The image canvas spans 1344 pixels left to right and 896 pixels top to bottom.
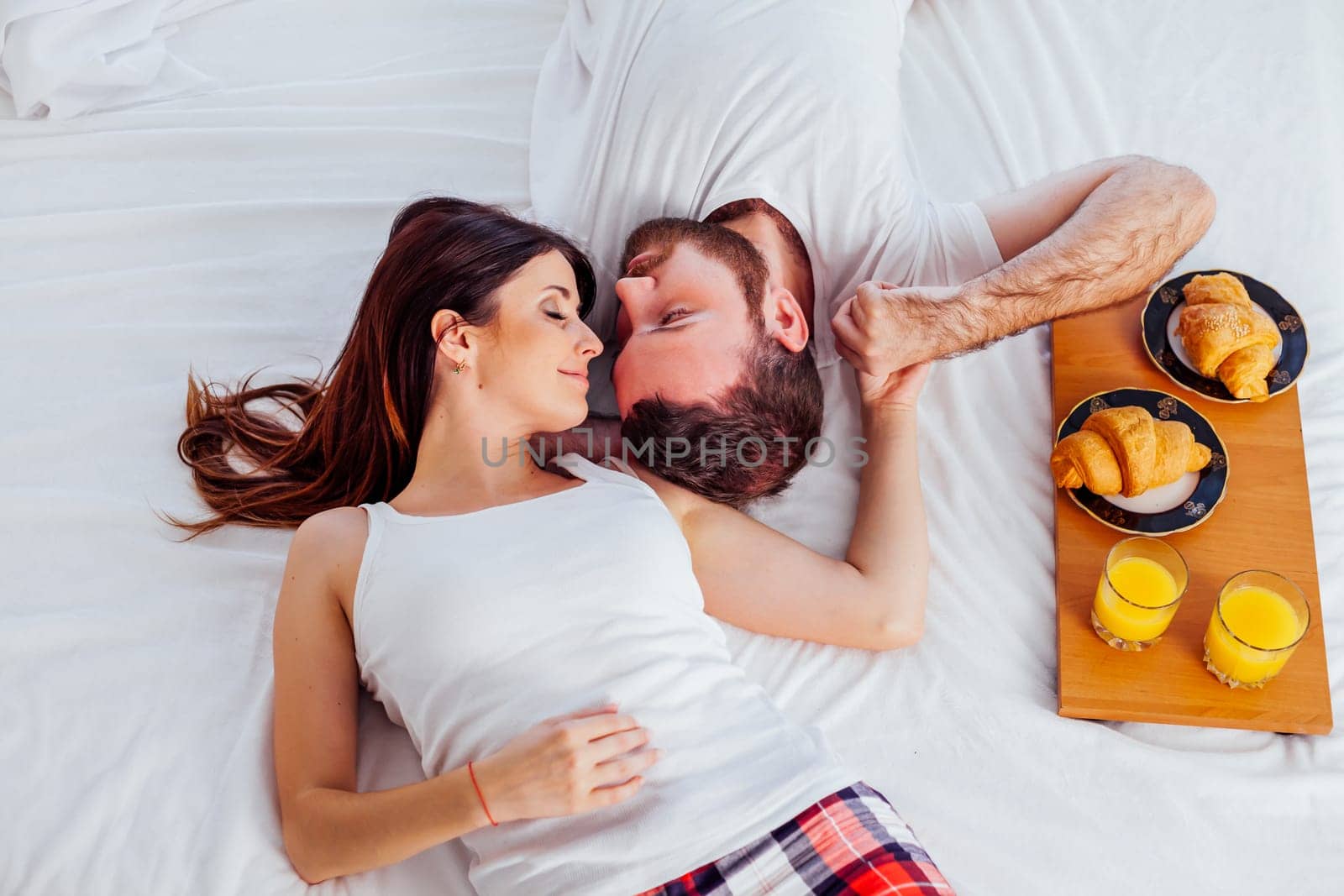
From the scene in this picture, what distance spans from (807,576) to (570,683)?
1.40ft

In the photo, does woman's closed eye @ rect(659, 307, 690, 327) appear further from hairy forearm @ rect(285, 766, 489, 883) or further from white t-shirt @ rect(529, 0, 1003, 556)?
hairy forearm @ rect(285, 766, 489, 883)

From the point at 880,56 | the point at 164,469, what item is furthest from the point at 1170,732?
the point at 164,469

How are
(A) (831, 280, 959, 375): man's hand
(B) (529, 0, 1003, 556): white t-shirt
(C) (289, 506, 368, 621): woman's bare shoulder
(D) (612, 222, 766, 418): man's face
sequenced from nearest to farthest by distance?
(C) (289, 506, 368, 621): woman's bare shoulder
(D) (612, 222, 766, 418): man's face
(A) (831, 280, 959, 375): man's hand
(B) (529, 0, 1003, 556): white t-shirt

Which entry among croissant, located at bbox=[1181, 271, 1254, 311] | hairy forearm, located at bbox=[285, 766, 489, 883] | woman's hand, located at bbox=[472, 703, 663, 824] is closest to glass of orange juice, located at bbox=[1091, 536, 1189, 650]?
croissant, located at bbox=[1181, 271, 1254, 311]

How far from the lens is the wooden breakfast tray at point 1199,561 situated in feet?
4.85

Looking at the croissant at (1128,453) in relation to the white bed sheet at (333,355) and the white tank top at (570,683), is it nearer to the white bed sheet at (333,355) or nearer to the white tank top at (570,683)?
the white bed sheet at (333,355)

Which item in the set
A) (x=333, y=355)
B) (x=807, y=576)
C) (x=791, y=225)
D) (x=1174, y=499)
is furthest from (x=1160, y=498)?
(x=333, y=355)

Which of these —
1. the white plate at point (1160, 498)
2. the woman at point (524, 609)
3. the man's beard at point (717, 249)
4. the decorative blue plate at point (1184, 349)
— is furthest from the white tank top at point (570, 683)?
the decorative blue plate at point (1184, 349)

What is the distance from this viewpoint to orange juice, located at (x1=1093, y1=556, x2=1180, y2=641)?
145 cm

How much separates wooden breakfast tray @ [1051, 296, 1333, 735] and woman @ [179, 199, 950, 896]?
238 mm

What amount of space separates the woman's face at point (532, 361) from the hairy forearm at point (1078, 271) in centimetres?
57

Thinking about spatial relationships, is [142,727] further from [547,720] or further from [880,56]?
[880,56]

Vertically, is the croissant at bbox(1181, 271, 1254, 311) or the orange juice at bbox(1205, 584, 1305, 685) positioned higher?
the croissant at bbox(1181, 271, 1254, 311)

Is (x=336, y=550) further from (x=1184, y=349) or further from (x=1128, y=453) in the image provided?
(x=1184, y=349)
